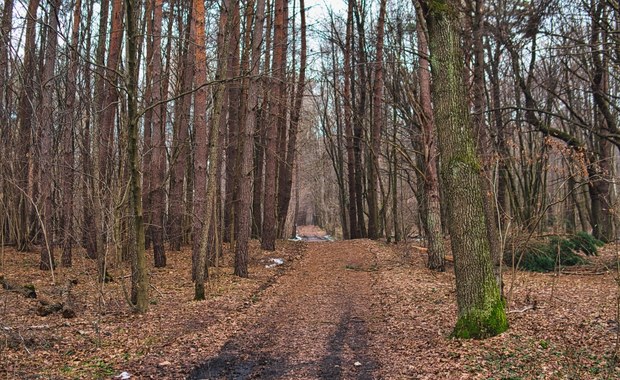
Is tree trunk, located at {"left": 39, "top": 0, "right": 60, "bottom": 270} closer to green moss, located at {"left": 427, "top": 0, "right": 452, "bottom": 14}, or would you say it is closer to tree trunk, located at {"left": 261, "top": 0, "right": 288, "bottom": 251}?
tree trunk, located at {"left": 261, "top": 0, "right": 288, "bottom": 251}

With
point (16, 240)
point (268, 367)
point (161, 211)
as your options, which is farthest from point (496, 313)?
point (16, 240)

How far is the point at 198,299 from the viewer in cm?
1011

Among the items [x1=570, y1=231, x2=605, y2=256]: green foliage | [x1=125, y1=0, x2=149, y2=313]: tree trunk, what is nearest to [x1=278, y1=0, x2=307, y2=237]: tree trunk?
[x1=570, y1=231, x2=605, y2=256]: green foliage

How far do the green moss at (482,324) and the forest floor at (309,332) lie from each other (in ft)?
0.38

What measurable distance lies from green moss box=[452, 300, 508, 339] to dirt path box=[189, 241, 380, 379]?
3.95ft

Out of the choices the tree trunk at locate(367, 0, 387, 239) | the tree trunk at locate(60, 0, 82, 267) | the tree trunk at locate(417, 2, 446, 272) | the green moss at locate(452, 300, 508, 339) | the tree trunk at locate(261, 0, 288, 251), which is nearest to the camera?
the green moss at locate(452, 300, 508, 339)

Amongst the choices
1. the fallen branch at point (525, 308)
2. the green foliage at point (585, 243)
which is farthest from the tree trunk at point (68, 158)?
the green foliage at point (585, 243)

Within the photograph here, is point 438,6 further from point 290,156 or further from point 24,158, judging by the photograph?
point 290,156

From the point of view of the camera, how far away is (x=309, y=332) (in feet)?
25.5

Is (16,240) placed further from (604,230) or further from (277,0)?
(604,230)

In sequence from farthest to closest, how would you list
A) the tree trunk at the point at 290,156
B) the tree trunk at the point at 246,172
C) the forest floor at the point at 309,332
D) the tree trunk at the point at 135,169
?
the tree trunk at the point at 290,156, the tree trunk at the point at 246,172, the tree trunk at the point at 135,169, the forest floor at the point at 309,332

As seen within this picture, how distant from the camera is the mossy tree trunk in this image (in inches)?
260

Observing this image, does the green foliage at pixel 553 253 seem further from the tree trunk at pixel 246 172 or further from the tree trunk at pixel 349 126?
the tree trunk at pixel 349 126

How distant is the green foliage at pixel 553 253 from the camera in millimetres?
13203
